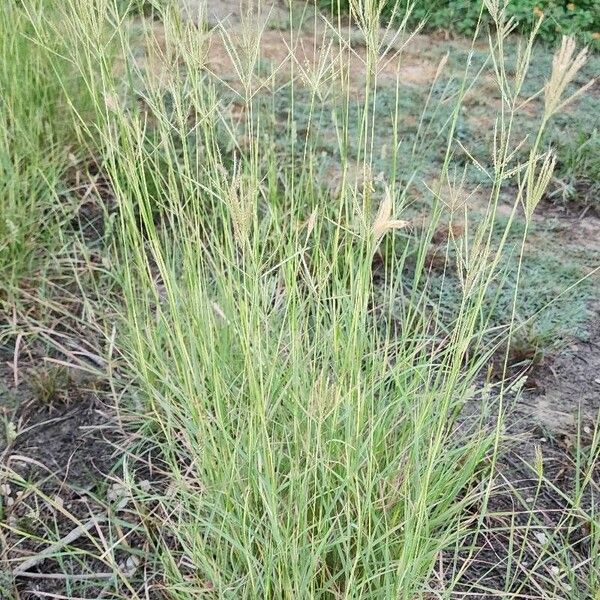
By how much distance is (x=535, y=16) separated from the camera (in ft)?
13.3

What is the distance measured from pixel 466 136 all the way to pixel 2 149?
1.79m

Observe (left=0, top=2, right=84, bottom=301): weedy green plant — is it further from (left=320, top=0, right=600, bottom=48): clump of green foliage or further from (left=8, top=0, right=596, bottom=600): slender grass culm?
(left=320, top=0, right=600, bottom=48): clump of green foliage

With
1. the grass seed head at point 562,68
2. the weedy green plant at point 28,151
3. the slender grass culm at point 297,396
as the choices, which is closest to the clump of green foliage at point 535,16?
the weedy green plant at point 28,151

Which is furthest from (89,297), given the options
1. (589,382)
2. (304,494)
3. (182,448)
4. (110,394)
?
(589,382)

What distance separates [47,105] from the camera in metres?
2.70

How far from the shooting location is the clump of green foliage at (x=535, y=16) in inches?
159

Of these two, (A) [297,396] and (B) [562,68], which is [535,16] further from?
(B) [562,68]

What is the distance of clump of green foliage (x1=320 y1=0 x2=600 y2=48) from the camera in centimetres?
403

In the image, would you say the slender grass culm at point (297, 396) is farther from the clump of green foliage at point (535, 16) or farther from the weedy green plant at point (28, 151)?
the clump of green foliage at point (535, 16)

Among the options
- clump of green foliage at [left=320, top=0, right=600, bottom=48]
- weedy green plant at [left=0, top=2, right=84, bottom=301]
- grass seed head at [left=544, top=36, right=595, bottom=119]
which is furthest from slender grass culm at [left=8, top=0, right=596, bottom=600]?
clump of green foliage at [left=320, top=0, right=600, bottom=48]

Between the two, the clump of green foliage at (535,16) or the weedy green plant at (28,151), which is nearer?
the weedy green plant at (28,151)

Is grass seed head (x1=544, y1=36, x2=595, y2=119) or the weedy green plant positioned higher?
grass seed head (x1=544, y1=36, x2=595, y2=119)

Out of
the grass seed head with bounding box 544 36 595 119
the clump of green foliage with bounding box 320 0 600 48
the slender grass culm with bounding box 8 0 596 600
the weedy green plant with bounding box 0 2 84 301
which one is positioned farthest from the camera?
the clump of green foliage with bounding box 320 0 600 48

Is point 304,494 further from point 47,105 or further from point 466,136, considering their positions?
point 466,136
